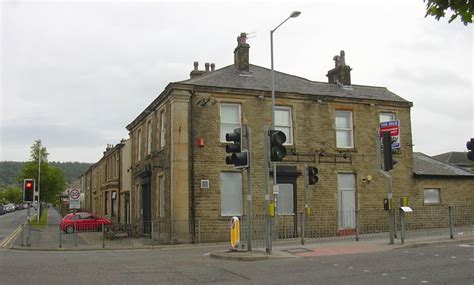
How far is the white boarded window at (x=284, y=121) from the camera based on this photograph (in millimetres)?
24500

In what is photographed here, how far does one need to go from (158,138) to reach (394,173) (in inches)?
469

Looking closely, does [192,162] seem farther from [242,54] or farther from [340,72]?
[340,72]

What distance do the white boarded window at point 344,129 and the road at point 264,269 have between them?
1023cm

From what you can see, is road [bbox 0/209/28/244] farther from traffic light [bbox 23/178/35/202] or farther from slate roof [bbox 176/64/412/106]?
slate roof [bbox 176/64/412/106]

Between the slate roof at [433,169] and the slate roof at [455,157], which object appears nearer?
the slate roof at [433,169]

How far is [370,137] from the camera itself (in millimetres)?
25953

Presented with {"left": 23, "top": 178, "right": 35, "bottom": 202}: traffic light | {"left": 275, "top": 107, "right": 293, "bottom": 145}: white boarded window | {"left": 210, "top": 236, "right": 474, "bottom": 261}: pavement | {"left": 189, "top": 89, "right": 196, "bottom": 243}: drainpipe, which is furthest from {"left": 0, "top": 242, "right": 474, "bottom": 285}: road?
{"left": 275, "top": 107, "right": 293, "bottom": 145}: white boarded window

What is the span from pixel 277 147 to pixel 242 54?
1189 cm

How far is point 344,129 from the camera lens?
25703 mm

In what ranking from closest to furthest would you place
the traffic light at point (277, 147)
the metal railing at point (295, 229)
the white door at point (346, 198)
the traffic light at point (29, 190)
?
the traffic light at point (277, 147) → the metal railing at point (295, 229) → the traffic light at point (29, 190) → the white door at point (346, 198)

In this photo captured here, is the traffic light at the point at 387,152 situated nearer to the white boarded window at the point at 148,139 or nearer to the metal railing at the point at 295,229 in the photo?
the metal railing at the point at 295,229

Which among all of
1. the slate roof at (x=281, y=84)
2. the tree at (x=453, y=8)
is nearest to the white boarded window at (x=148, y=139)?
the slate roof at (x=281, y=84)

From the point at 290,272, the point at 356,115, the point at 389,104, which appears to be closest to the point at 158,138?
the point at 356,115

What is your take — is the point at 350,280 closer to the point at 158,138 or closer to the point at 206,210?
the point at 206,210
